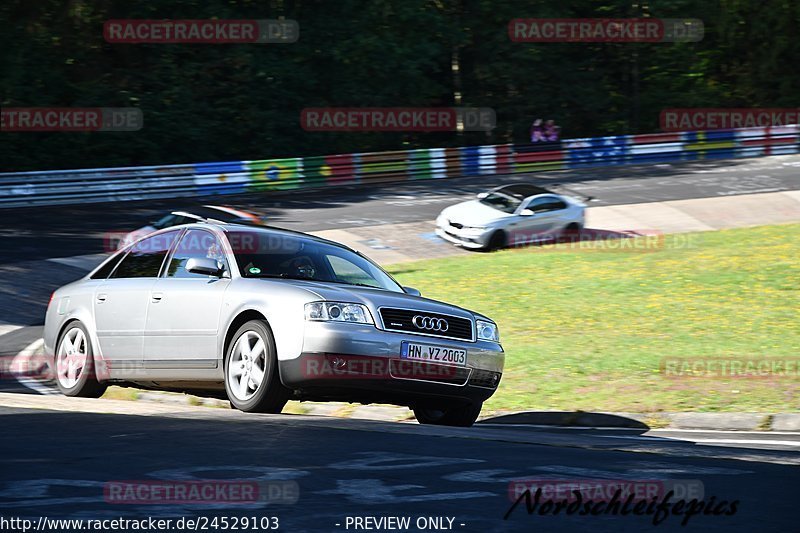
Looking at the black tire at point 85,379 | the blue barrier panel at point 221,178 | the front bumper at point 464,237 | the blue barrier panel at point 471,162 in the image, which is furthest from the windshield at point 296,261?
the blue barrier panel at point 471,162

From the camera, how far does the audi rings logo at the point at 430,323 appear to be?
8.56 m

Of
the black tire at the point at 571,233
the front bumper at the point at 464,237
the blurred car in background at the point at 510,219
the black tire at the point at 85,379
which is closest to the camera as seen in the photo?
the black tire at the point at 85,379

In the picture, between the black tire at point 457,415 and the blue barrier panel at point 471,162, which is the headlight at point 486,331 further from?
the blue barrier panel at point 471,162

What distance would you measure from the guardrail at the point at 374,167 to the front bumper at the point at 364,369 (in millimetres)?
23211

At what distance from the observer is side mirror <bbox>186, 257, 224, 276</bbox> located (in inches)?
345

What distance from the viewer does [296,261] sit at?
9.16m

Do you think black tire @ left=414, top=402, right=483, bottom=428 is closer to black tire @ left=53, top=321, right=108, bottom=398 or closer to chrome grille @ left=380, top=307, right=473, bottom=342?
chrome grille @ left=380, top=307, right=473, bottom=342

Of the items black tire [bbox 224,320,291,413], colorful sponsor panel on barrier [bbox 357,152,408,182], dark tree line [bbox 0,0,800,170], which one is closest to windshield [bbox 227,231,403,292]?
black tire [bbox 224,320,291,413]

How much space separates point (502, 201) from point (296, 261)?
1712 cm

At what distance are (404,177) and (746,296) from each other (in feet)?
66.0

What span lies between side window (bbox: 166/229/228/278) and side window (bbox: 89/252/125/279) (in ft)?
2.85

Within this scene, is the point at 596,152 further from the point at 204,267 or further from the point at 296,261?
the point at 204,267

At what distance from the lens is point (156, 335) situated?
358 inches

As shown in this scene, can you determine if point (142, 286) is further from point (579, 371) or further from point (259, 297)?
point (579, 371)
